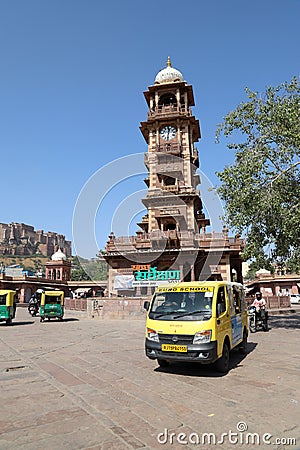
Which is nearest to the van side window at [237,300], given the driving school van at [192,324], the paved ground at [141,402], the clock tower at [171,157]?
the driving school van at [192,324]

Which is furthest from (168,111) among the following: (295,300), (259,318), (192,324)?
(192,324)

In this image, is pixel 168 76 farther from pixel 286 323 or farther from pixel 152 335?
pixel 152 335

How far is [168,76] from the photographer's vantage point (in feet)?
126

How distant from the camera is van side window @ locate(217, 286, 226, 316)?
25.5 ft

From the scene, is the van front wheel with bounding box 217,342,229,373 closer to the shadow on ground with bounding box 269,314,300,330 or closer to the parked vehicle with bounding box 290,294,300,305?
the shadow on ground with bounding box 269,314,300,330

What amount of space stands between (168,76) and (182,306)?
117 feet

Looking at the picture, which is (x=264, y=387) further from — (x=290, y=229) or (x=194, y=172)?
(x=194, y=172)

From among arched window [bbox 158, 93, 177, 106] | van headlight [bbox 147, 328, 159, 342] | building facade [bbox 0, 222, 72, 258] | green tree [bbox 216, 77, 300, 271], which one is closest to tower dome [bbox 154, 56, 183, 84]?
arched window [bbox 158, 93, 177, 106]

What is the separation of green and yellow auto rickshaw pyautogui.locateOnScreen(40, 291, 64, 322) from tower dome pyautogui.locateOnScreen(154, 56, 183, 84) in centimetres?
2604

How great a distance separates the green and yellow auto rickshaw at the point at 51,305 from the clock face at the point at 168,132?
19.9 meters

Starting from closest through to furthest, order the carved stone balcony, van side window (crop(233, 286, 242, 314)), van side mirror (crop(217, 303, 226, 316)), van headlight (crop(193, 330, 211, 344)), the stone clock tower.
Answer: van headlight (crop(193, 330, 211, 344)) < van side mirror (crop(217, 303, 226, 316)) < van side window (crop(233, 286, 242, 314)) < the stone clock tower < the carved stone balcony

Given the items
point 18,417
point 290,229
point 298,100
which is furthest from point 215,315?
point 298,100

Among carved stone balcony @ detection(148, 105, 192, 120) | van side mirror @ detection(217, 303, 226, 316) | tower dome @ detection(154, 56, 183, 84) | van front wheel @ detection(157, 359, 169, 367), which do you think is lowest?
van front wheel @ detection(157, 359, 169, 367)

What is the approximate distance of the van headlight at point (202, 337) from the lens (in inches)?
278
